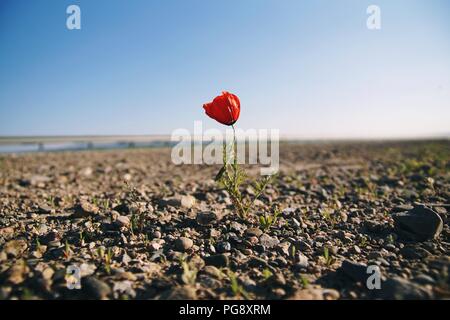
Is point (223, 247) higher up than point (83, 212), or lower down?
lower down

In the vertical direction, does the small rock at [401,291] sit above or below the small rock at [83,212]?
below

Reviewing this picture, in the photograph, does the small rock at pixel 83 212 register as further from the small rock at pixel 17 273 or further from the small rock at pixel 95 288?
the small rock at pixel 95 288

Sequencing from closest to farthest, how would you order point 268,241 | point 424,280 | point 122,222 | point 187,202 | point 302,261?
point 424,280, point 302,261, point 268,241, point 122,222, point 187,202

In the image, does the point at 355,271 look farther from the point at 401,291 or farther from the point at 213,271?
the point at 213,271

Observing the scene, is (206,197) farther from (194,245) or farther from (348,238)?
(348,238)

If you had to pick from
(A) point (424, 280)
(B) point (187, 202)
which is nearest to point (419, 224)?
(A) point (424, 280)

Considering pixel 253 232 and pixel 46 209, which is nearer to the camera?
pixel 253 232

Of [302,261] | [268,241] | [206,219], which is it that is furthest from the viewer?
[206,219]

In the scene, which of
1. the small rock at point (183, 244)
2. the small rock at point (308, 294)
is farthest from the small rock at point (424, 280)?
the small rock at point (183, 244)
